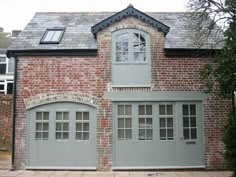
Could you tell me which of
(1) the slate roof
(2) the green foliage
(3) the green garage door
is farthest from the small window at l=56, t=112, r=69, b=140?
(2) the green foliage

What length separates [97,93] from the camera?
12203 mm

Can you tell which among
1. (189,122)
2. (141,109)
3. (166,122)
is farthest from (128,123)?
(189,122)

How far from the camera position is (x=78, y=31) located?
13609mm

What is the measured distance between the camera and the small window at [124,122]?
39.9 ft

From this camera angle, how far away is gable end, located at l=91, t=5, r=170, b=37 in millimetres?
12367

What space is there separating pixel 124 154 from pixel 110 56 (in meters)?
3.88

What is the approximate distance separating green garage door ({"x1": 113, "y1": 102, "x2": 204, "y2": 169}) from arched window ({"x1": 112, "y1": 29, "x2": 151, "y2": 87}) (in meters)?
0.91

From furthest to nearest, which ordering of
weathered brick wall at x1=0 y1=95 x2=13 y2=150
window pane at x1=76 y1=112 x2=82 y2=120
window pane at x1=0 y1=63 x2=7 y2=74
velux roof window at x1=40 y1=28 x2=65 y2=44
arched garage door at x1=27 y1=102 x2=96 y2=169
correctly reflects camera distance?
1. window pane at x1=0 y1=63 x2=7 y2=74
2. weathered brick wall at x1=0 y1=95 x2=13 y2=150
3. velux roof window at x1=40 y1=28 x2=65 y2=44
4. window pane at x1=76 y1=112 x2=82 y2=120
5. arched garage door at x1=27 y1=102 x2=96 y2=169

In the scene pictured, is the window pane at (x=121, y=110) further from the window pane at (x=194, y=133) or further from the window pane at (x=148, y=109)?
the window pane at (x=194, y=133)

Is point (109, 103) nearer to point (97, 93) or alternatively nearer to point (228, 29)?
point (97, 93)

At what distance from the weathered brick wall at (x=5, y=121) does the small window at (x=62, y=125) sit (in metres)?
8.05

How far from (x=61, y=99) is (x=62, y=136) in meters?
1.44

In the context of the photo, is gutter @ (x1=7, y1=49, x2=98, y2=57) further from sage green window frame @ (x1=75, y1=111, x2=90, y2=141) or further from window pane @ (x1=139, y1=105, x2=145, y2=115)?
window pane @ (x1=139, y1=105, x2=145, y2=115)

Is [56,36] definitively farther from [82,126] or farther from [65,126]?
[82,126]
